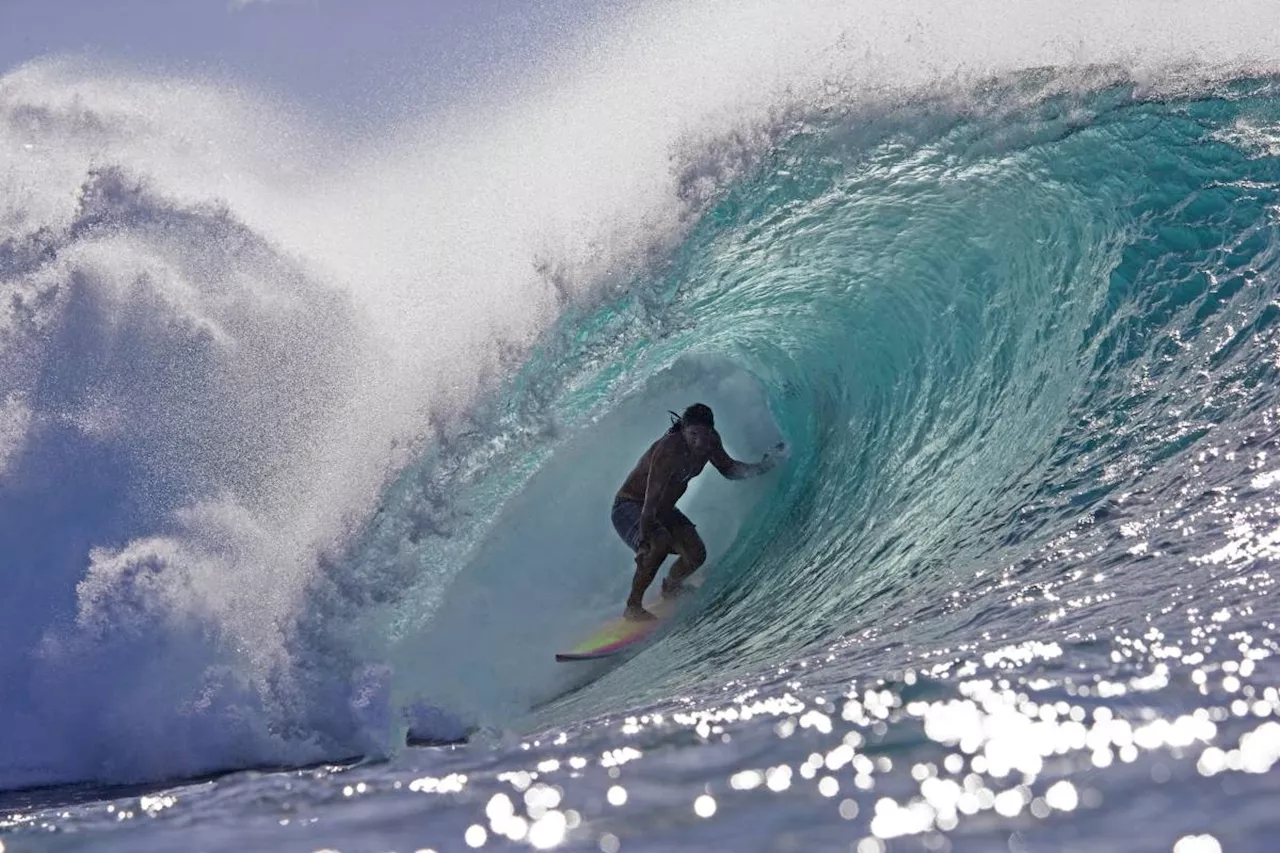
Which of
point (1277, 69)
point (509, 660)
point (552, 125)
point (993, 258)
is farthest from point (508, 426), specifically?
point (1277, 69)

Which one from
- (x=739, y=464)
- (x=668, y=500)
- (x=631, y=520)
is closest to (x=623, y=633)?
(x=631, y=520)

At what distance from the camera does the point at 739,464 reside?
803 cm

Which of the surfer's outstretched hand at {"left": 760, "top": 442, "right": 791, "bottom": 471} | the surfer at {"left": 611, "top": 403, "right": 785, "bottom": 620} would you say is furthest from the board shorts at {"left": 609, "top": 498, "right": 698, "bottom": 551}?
the surfer's outstretched hand at {"left": 760, "top": 442, "right": 791, "bottom": 471}

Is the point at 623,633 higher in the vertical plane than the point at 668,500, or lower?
lower

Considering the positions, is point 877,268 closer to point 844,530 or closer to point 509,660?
point 844,530

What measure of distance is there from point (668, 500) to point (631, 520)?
479mm

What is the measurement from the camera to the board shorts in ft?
25.5

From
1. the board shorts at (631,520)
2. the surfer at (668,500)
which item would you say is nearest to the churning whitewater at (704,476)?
the surfer at (668,500)

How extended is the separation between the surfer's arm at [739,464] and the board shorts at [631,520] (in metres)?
0.41

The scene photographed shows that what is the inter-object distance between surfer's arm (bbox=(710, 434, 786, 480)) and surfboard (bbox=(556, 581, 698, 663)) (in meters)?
0.80

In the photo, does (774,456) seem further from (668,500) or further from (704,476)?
(668,500)

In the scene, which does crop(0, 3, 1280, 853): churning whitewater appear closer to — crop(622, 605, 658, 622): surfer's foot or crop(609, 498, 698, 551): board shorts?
crop(622, 605, 658, 622): surfer's foot

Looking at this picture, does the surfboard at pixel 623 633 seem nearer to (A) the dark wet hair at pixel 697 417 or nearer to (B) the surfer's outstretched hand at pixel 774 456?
(B) the surfer's outstretched hand at pixel 774 456

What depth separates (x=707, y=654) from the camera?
663 centimetres
